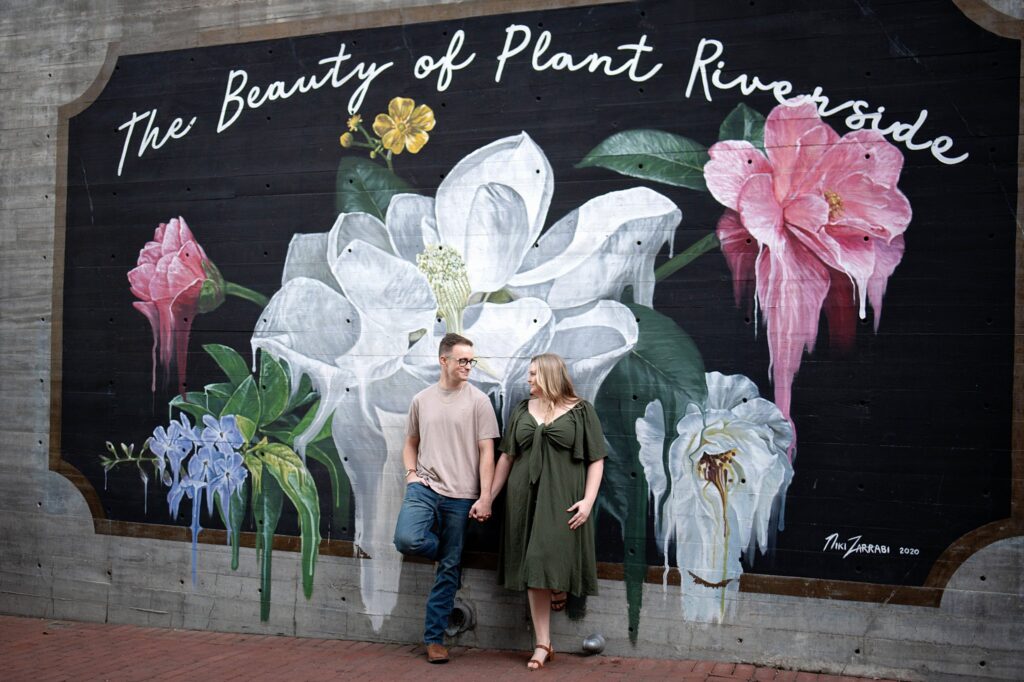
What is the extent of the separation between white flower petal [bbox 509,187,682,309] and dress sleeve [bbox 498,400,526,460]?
70 centimetres

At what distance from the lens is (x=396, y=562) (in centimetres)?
689

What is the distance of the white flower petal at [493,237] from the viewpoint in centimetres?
672

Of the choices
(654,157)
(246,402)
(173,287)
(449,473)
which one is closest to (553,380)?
(449,473)

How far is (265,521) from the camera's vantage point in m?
7.24

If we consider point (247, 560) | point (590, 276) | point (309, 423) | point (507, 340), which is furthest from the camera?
point (247, 560)

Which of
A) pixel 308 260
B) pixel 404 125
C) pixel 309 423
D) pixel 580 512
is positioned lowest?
pixel 580 512

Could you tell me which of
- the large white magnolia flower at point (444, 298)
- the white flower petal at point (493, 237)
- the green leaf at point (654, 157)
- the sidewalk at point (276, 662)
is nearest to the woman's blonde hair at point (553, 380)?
the large white magnolia flower at point (444, 298)

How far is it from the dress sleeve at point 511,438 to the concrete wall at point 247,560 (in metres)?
0.76

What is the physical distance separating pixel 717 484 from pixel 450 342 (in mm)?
1785

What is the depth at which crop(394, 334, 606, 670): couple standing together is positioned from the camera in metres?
6.11

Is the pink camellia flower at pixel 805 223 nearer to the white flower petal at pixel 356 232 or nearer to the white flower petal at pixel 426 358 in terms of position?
the white flower petal at pixel 426 358

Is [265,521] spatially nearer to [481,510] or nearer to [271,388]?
[271,388]

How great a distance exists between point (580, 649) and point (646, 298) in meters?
2.14

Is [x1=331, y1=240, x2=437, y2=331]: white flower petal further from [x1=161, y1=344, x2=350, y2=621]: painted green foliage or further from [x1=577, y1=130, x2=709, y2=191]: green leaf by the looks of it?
[x1=577, y1=130, x2=709, y2=191]: green leaf
